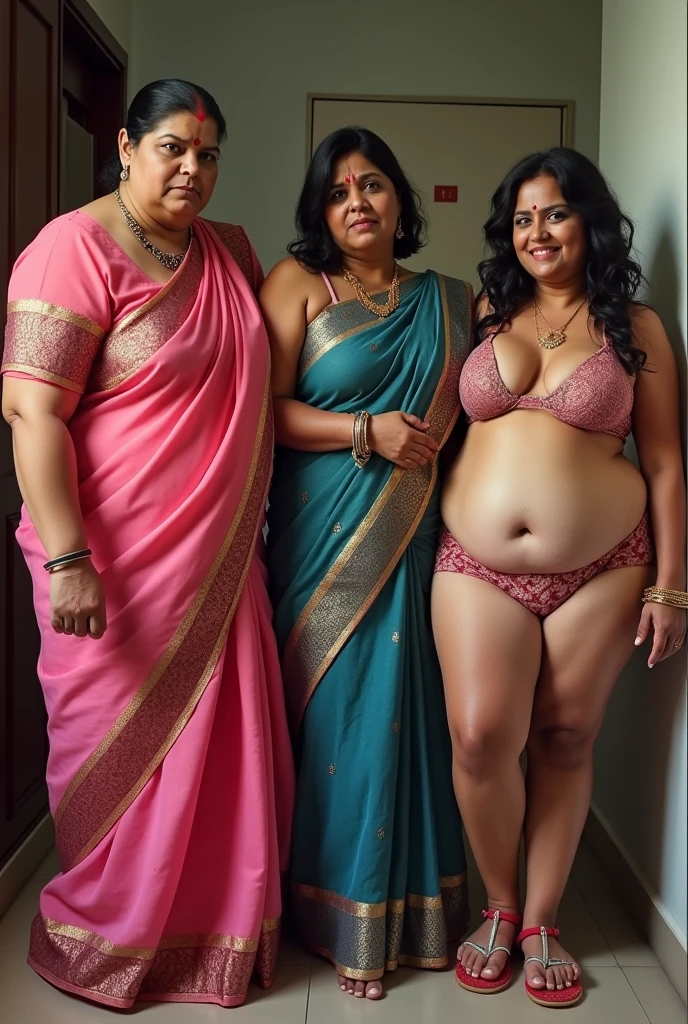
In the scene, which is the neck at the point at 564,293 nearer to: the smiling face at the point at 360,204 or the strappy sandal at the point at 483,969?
the smiling face at the point at 360,204

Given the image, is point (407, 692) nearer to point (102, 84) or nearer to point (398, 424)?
point (398, 424)

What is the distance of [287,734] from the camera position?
6.82 feet

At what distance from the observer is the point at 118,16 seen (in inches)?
128

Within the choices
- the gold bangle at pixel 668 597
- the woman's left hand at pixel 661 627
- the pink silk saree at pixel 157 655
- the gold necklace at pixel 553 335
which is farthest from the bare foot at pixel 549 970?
the gold necklace at pixel 553 335

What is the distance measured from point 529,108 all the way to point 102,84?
1.51m

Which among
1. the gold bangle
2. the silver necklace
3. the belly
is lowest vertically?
the gold bangle

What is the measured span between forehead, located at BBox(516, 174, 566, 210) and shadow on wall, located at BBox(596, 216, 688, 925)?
0.30m

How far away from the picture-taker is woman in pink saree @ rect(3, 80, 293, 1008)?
1.82m

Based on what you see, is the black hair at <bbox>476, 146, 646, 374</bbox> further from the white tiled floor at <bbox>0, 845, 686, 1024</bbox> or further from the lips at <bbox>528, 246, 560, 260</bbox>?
the white tiled floor at <bbox>0, 845, 686, 1024</bbox>

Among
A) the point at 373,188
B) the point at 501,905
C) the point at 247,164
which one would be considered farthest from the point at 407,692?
the point at 247,164

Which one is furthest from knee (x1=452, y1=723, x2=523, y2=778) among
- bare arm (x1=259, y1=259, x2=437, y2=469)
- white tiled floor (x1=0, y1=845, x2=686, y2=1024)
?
bare arm (x1=259, y1=259, x2=437, y2=469)

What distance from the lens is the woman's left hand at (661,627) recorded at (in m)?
1.96

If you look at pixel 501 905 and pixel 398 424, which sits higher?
pixel 398 424

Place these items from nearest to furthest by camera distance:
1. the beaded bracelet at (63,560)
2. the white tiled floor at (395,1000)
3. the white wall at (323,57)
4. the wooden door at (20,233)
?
the beaded bracelet at (63,560) → the white tiled floor at (395,1000) → the wooden door at (20,233) → the white wall at (323,57)
